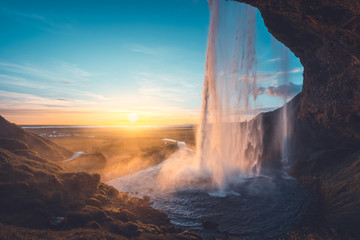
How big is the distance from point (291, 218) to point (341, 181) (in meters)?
8.29

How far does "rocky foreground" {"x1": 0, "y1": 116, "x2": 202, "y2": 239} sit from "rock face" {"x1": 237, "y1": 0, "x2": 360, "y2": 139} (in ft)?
51.2

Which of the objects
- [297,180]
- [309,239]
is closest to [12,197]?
[309,239]

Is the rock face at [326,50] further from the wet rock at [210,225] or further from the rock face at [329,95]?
the wet rock at [210,225]

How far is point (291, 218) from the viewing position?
49.1ft

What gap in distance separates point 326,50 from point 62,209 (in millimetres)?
28327

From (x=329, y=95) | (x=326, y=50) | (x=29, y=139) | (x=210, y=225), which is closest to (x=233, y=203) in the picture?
(x=210, y=225)

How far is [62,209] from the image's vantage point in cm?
1147

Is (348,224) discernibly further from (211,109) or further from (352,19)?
(211,109)

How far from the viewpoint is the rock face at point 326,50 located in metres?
9.26

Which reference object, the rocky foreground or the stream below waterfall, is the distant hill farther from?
the stream below waterfall

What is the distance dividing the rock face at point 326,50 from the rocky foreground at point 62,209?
15611 millimetres

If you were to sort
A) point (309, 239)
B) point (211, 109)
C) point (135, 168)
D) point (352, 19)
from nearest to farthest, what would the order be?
point (352, 19)
point (309, 239)
point (211, 109)
point (135, 168)

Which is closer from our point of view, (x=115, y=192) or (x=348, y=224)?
(x=348, y=224)

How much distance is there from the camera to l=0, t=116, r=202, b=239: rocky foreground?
9273mm
